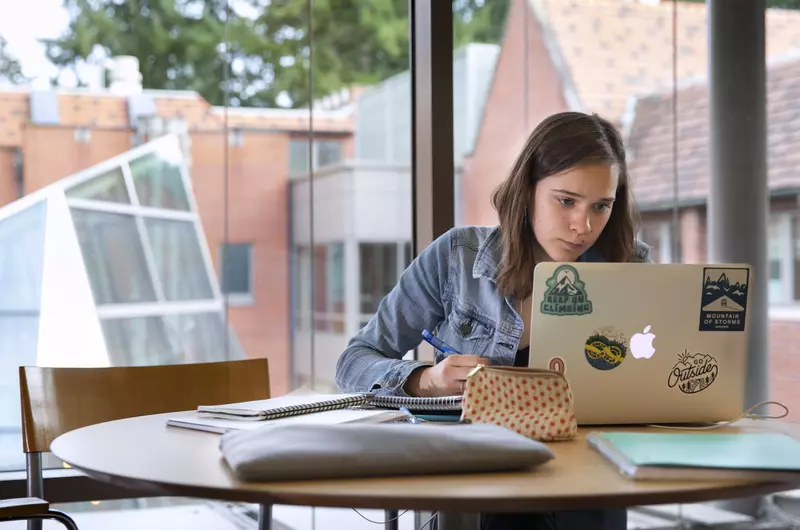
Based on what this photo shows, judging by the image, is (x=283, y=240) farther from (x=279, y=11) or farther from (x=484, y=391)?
(x=484, y=391)

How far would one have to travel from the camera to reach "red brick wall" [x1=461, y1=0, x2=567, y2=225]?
3.54m

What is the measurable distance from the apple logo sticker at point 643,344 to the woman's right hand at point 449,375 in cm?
24

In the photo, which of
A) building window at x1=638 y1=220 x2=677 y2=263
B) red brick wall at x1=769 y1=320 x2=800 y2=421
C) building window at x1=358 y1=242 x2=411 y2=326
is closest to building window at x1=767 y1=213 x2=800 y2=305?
red brick wall at x1=769 y1=320 x2=800 y2=421

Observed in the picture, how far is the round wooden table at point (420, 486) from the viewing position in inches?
34.3

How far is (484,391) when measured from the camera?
4.05 feet

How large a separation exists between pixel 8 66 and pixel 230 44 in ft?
2.29

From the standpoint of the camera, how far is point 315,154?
10.4ft

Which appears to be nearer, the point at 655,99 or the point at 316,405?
the point at 316,405

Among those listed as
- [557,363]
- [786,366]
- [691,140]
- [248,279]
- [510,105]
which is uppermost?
[510,105]

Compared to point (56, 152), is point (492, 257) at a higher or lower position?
lower

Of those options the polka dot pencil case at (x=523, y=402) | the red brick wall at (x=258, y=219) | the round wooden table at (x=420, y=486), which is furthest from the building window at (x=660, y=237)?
the round wooden table at (x=420, y=486)

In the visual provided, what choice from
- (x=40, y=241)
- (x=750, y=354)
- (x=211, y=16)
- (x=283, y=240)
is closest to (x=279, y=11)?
Answer: (x=211, y=16)

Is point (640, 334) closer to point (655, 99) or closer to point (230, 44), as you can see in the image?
point (230, 44)

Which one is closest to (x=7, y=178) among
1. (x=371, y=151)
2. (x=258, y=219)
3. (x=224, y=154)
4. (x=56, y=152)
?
(x=56, y=152)
